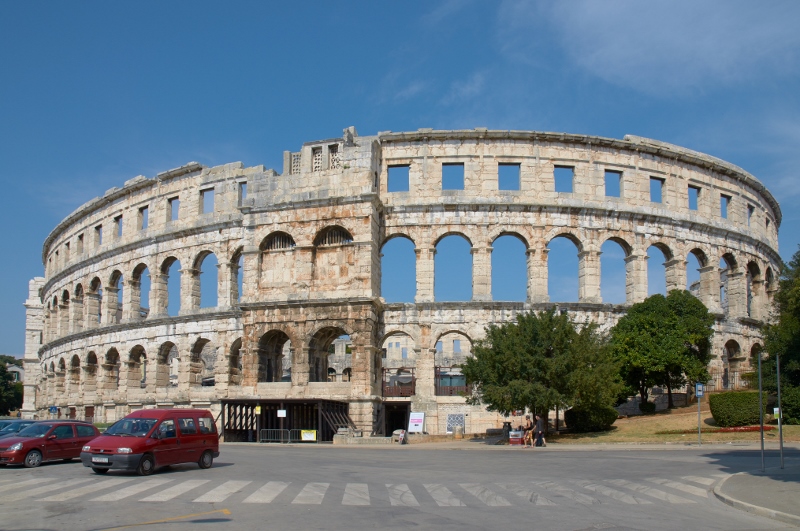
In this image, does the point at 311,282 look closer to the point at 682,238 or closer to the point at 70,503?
the point at 682,238

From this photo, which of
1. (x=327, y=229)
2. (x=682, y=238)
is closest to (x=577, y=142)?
(x=682, y=238)

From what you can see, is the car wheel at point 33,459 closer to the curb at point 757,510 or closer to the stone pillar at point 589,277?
the curb at point 757,510

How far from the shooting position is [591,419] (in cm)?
3219

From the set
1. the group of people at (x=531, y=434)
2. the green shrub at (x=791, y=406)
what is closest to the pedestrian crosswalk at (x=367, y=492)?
the group of people at (x=531, y=434)

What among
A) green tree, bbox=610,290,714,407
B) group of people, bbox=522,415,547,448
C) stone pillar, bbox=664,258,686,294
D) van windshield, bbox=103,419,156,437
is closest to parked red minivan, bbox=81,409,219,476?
van windshield, bbox=103,419,156,437

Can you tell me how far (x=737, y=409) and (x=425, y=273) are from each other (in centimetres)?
1511

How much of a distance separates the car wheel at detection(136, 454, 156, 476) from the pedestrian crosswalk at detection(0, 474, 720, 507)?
0.49 meters

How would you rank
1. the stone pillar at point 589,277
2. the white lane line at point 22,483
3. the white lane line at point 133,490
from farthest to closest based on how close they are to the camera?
the stone pillar at point 589,277 < the white lane line at point 22,483 < the white lane line at point 133,490

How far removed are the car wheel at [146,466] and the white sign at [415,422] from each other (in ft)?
62.2

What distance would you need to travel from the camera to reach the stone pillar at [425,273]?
124 feet

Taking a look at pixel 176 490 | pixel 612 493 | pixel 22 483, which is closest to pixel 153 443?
pixel 22 483

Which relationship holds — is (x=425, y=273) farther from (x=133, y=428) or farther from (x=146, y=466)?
(x=146, y=466)

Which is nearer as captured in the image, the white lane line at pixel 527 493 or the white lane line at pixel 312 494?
the white lane line at pixel 312 494

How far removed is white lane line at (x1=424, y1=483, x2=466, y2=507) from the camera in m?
13.3
